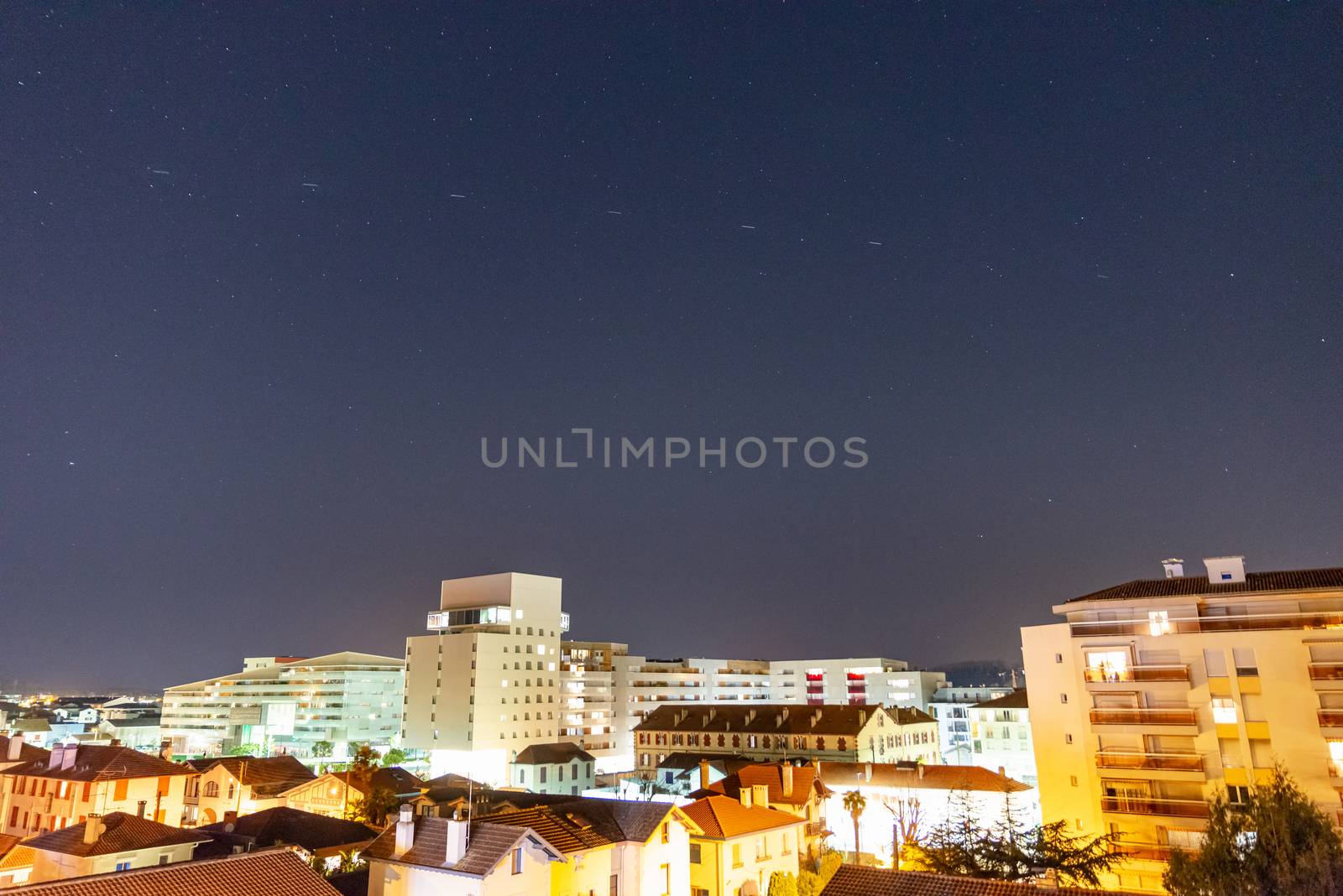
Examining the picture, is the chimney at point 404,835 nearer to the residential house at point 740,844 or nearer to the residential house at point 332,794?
the residential house at point 740,844

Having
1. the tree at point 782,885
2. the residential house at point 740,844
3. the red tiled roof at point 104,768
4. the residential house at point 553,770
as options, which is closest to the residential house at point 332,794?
the red tiled roof at point 104,768

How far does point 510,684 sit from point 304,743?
52466mm

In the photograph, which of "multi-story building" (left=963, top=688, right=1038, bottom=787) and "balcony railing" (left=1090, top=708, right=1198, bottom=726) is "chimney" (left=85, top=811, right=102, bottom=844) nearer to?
"balcony railing" (left=1090, top=708, right=1198, bottom=726)

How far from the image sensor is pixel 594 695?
120438mm

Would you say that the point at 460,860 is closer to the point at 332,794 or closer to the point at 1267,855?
the point at 1267,855

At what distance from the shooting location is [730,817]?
41.6 metres

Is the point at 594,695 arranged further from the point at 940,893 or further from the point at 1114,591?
the point at 940,893

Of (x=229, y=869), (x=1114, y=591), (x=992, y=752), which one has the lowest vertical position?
(x=992, y=752)

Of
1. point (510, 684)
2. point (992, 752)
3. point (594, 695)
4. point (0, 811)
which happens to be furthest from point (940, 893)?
point (594, 695)

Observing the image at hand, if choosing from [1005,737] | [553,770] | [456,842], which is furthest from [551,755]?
[456,842]

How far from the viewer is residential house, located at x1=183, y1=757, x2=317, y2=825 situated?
188 feet

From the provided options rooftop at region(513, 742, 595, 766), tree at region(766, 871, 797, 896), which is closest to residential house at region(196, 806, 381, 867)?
tree at region(766, 871, 797, 896)

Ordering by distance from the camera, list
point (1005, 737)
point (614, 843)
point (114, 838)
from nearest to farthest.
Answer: point (614, 843), point (114, 838), point (1005, 737)

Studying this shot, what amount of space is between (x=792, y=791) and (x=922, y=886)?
3011 cm
